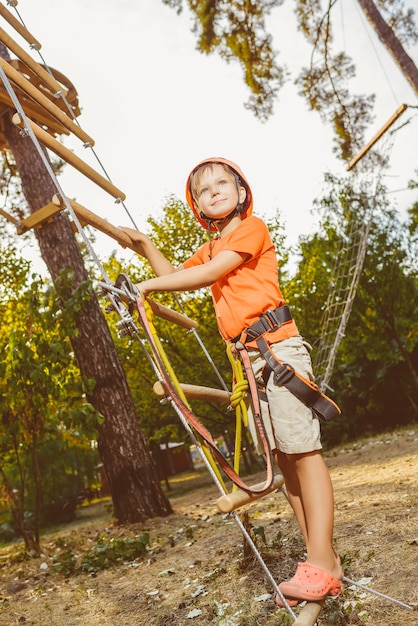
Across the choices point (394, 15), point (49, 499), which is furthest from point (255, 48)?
point (49, 499)

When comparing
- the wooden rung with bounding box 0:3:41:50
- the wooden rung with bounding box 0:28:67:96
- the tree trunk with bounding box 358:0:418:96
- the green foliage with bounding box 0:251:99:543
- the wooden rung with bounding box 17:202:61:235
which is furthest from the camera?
the tree trunk with bounding box 358:0:418:96

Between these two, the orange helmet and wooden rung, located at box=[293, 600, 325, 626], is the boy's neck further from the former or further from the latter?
wooden rung, located at box=[293, 600, 325, 626]

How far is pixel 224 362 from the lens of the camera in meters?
13.0

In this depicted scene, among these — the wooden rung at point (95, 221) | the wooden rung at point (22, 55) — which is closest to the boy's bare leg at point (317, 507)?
the wooden rung at point (95, 221)

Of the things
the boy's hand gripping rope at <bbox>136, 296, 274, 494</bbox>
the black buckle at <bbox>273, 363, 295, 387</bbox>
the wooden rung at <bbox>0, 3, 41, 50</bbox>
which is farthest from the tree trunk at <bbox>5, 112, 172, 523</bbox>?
the black buckle at <bbox>273, 363, 295, 387</bbox>

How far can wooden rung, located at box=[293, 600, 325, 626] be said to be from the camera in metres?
1.77

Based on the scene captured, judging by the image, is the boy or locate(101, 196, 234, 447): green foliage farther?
locate(101, 196, 234, 447): green foliage

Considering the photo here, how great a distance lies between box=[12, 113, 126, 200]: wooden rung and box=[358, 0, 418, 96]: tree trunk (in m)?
7.05

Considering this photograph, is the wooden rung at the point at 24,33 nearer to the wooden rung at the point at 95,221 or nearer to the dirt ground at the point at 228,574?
the wooden rung at the point at 95,221

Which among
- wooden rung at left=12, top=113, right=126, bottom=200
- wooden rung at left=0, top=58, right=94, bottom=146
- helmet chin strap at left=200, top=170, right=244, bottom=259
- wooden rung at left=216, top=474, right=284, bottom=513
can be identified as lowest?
wooden rung at left=216, top=474, right=284, bottom=513

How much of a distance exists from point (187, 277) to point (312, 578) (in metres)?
1.18

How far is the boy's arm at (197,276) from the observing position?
2062 mm

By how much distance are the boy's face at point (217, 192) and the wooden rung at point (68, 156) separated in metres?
0.61

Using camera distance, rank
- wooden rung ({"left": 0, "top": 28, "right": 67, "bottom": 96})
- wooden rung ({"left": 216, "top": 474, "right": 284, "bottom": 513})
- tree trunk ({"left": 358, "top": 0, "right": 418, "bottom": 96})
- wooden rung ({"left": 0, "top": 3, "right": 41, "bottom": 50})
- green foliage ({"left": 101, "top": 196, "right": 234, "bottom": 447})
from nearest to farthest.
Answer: wooden rung ({"left": 216, "top": 474, "right": 284, "bottom": 513})
wooden rung ({"left": 0, "top": 28, "right": 67, "bottom": 96})
wooden rung ({"left": 0, "top": 3, "right": 41, "bottom": 50})
tree trunk ({"left": 358, "top": 0, "right": 418, "bottom": 96})
green foliage ({"left": 101, "top": 196, "right": 234, "bottom": 447})
